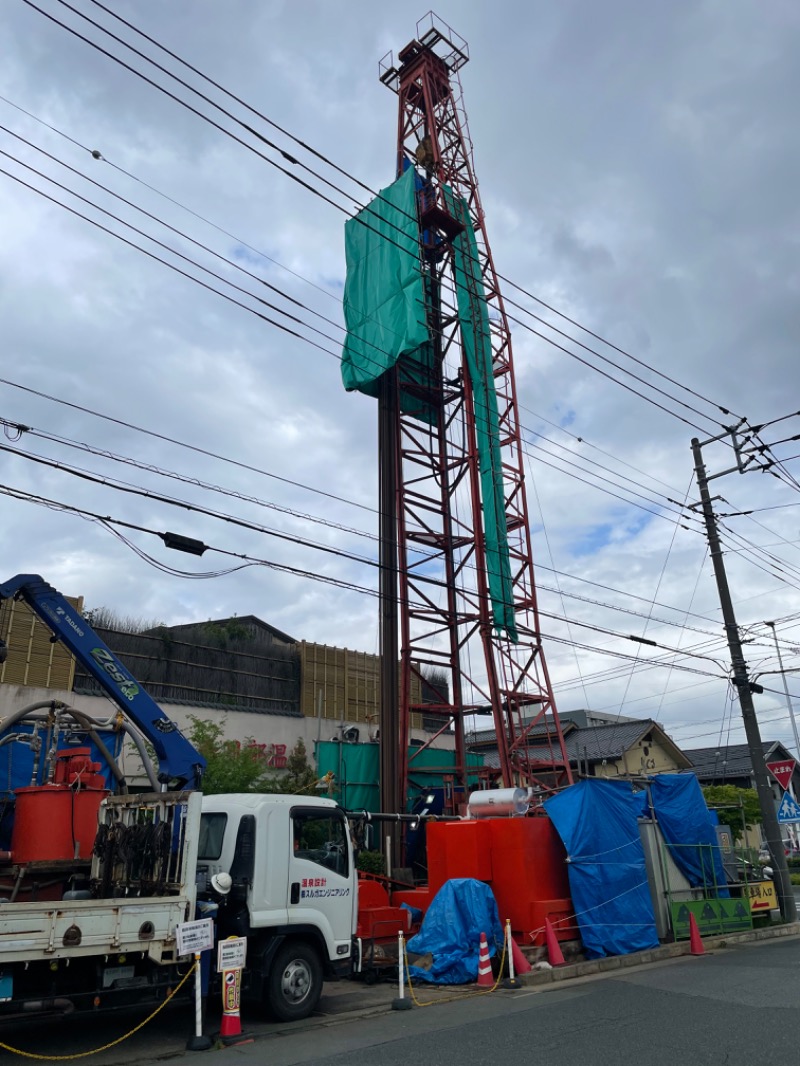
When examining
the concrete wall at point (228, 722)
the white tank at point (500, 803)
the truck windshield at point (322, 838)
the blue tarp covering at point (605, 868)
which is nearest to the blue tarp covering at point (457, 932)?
the blue tarp covering at point (605, 868)

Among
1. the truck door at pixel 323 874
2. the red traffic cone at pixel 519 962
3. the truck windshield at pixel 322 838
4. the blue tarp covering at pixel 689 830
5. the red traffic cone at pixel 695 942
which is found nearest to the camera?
the truck door at pixel 323 874

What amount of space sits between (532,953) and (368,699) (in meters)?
16.0

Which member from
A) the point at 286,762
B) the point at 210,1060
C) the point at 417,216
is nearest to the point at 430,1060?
the point at 210,1060

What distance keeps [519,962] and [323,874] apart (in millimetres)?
4342

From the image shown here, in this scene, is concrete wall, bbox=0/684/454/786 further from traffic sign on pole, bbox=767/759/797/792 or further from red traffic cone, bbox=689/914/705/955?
traffic sign on pole, bbox=767/759/797/792

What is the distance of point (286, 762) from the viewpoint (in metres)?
25.5

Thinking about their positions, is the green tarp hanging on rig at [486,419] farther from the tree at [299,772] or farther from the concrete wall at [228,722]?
the tree at [299,772]

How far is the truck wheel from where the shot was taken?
32.9ft

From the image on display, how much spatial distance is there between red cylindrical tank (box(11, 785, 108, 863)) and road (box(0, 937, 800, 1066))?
1992mm

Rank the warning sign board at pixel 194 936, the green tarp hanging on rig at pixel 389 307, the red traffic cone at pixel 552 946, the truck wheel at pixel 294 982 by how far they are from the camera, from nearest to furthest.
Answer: the warning sign board at pixel 194 936 → the truck wheel at pixel 294 982 → the red traffic cone at pixel 552 946 → the green tarp hanging on rig at pixel 389 307

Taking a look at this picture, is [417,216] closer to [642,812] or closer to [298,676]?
[298,676]

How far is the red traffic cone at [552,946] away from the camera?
13.6 m

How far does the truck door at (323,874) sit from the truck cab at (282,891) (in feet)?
0.04

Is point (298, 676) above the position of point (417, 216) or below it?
below
